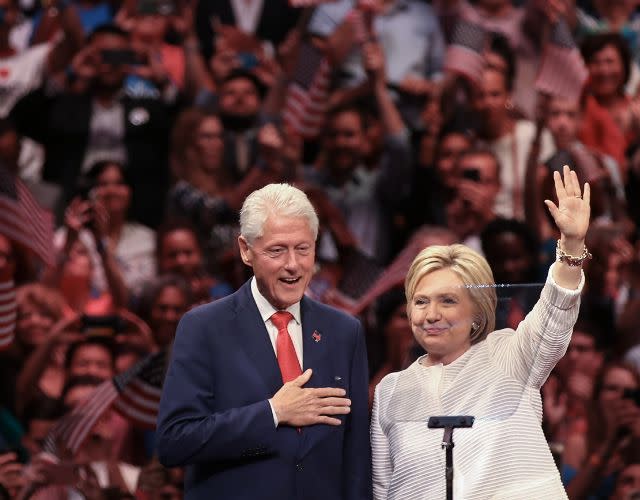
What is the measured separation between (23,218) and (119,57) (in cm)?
83

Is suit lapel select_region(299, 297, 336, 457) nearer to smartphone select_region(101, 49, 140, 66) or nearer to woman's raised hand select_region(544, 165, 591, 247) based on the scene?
woman's raised hand select_region(544, 165, 591, 247)

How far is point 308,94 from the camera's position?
5.43 meters

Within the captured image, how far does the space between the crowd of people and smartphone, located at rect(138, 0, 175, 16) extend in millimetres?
17

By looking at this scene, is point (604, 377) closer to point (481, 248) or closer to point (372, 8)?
point (481, 248)

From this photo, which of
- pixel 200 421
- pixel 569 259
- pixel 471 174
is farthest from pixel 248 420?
pixel 471 174

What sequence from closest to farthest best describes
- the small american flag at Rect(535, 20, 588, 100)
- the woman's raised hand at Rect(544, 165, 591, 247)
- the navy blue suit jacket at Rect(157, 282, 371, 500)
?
the woman's raised hand at Rect(544, 165, 591, 247), the navy blue suit jacket at Rect(157, 282, 371, 500), the small american flag at Rect(535, 20, 588, 100)

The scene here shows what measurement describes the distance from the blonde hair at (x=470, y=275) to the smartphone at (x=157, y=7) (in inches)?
136

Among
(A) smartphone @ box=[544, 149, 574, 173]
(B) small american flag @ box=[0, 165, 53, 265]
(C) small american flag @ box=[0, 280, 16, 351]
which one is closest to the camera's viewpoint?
(C) small american flag @ box=[0, 280, 16, 351]

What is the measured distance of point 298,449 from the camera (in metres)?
2.38

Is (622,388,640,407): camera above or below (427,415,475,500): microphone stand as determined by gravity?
below

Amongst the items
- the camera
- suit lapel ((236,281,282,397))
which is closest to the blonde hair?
suit lapel ((236,281,282,397))

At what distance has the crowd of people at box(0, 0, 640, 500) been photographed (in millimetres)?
4836

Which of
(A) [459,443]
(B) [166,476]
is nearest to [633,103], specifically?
(B) [166,476]

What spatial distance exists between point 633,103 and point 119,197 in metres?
2.39
